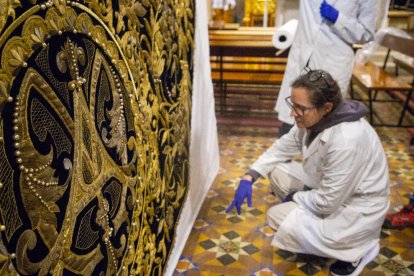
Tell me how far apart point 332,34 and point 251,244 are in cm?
154

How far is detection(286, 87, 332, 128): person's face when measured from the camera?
1.62 m

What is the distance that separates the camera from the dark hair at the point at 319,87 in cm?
159

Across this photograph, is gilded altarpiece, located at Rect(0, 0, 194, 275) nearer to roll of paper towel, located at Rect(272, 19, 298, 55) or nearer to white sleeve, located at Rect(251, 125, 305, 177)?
white sleeve, located at Rect(251, 125, 305, 177)

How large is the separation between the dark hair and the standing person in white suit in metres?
1.05

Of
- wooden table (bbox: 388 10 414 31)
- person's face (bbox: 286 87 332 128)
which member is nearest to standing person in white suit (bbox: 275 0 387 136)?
person's face (bbox: 286 87 332 128)

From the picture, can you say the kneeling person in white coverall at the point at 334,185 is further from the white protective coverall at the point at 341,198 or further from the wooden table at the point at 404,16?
the wooden table at the point at 404,16

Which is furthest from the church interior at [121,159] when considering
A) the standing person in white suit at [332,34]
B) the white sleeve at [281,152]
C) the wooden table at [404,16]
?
the wooden table at [404,16]

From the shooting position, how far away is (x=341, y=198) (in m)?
1.71

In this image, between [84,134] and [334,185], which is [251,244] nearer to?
[334,185]

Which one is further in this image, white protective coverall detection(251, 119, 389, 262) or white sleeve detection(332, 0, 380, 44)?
white sleeve detection(332, 0, 380, 44)

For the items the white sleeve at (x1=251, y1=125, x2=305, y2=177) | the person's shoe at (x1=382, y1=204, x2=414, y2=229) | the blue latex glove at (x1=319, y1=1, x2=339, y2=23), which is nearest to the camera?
the white sleeve at (x1=251, y1=125, x2=305, y2=177)

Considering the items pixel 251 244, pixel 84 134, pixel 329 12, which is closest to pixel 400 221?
pixel 251 244

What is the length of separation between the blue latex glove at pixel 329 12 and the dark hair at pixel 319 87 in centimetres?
103

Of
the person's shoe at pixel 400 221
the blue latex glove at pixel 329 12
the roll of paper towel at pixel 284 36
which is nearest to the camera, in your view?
the person's shoe at pixel 400 221
